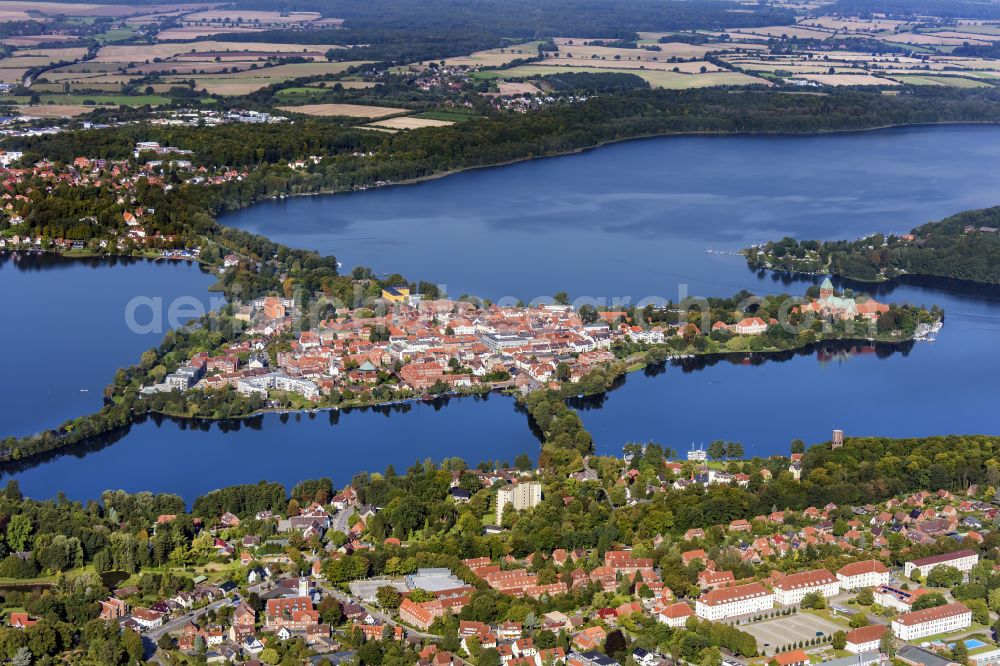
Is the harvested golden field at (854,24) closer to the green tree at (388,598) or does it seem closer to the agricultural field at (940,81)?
the agricultural field at (940,81)

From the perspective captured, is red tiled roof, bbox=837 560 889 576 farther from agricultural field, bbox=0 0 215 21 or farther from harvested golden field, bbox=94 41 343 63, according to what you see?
agricultural field, bbox=0 0 215 21

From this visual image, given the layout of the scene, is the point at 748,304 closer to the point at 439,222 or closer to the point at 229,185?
the point at 439,222

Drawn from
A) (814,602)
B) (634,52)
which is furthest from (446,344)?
(634,52)

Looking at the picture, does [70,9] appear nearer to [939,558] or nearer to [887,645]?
[939,558]

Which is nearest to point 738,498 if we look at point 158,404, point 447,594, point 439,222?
point 447,594

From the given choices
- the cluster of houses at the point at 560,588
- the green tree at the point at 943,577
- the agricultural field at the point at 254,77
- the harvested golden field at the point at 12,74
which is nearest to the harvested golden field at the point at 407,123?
the agricultural field at the point at 254,77

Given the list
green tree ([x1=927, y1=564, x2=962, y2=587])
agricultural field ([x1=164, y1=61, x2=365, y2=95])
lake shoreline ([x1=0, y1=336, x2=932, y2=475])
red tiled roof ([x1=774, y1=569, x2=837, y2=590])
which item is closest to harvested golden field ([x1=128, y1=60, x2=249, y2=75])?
agricultural field ([x1=164, y1=61, x2=365, y2=95])
